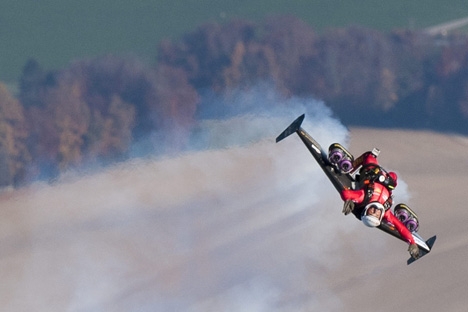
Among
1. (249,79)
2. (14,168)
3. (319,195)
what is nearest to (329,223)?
(319,195)

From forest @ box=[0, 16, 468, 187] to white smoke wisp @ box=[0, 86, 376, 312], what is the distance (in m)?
3.00

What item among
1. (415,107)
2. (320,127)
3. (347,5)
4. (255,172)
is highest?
(347,5)

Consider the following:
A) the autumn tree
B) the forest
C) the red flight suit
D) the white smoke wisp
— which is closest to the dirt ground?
the white smoke wisp

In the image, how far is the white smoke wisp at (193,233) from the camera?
87188mm

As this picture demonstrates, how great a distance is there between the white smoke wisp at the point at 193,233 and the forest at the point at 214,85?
2995mm

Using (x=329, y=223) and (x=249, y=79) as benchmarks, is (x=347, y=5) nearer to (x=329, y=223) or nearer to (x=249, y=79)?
(x=249, y=79)

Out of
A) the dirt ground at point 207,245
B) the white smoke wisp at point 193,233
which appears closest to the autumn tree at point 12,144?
the dirt ground at point 207,245

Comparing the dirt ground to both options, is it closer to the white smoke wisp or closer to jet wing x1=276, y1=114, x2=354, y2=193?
the white smoke wisp

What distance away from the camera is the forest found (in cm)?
9606

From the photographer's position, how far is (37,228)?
91.6m

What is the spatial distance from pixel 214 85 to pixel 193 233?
18.4m

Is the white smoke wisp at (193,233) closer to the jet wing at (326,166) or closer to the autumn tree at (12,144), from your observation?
the autumn tree at (12,144)

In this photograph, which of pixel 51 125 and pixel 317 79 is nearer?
pixel 51 125

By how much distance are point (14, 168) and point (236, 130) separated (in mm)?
17681
